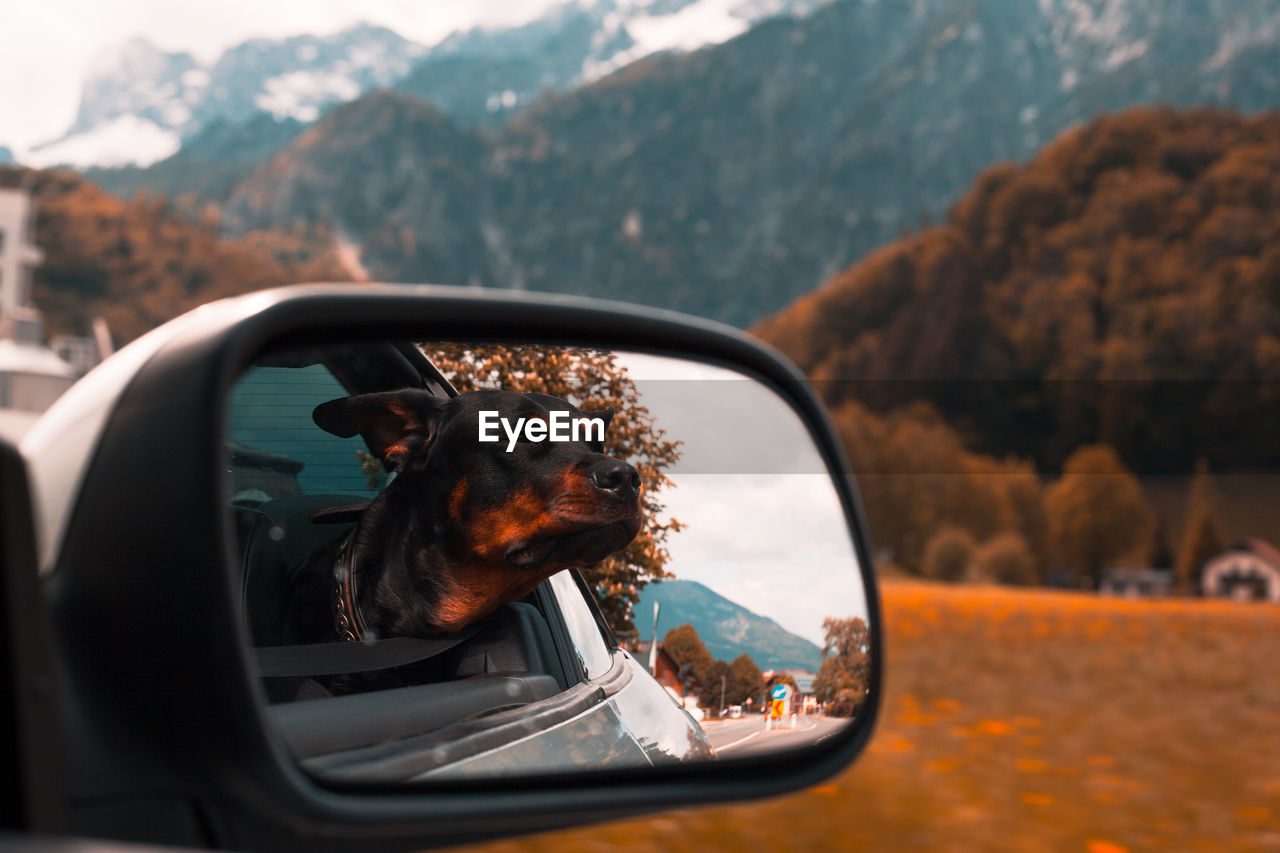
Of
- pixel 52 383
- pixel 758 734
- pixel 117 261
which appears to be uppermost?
pixel 117 261

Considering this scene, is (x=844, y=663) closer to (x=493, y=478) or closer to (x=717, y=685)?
(x=717, y=685)

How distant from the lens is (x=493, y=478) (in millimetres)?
1306

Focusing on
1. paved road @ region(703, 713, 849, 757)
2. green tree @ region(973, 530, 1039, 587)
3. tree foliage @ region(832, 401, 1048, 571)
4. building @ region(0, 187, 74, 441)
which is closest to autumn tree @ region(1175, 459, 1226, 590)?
tree foliage @ region(832, 401, 1048, 571)

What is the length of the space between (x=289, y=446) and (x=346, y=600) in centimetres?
18

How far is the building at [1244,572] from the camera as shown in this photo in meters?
63.6

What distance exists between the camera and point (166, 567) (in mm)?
1088

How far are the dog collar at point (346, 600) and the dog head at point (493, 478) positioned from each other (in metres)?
0.07

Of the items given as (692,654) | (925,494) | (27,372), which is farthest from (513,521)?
(925,494)

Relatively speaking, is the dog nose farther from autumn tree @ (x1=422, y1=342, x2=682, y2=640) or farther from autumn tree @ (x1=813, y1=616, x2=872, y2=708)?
autumn tree @ (x1=813, y1=616, x2=872, y2=708)

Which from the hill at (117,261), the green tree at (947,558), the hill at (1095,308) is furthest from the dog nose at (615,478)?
the hill at (117,261)

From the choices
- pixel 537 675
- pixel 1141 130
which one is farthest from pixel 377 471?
pixel 1141 130

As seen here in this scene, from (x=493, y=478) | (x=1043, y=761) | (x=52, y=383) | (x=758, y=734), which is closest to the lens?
(x=493, y=478)

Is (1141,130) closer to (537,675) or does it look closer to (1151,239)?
(1151,239)

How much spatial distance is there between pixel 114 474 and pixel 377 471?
0.99 feet
